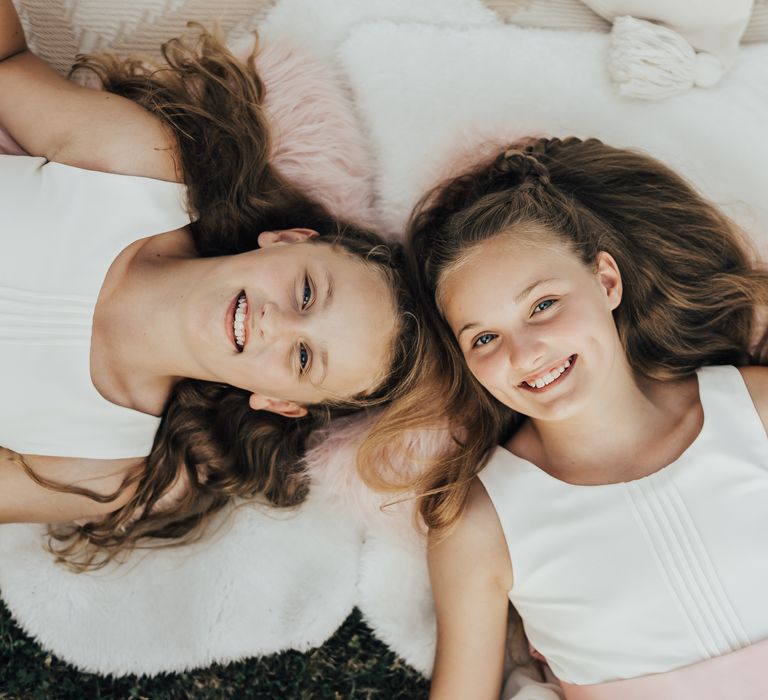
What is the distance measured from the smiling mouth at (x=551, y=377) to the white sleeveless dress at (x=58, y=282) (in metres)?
1.00

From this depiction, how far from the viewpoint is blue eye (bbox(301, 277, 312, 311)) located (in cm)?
185

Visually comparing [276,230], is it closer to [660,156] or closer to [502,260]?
[502,260]

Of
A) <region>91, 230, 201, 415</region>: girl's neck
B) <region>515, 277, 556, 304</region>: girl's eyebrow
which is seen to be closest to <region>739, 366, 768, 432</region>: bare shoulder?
<region>515, 277, 556, 304</region>: girl's eyebrow

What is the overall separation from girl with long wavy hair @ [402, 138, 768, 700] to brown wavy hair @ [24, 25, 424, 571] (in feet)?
0.73

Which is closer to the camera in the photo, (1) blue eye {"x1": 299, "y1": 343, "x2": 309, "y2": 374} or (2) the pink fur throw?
(1) blue eye {"x1": 299, "y1": 343, "x2": 309, "y2": 374}

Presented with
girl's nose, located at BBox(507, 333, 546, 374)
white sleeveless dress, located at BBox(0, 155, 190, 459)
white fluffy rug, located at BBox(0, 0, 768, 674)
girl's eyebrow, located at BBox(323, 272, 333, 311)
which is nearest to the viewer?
girl's nose, located at BBox(507, 333, 546, 374)

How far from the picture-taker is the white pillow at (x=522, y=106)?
7.29ft

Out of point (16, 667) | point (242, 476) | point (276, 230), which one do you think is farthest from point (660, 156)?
point (16, 667)

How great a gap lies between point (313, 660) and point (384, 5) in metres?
1.84

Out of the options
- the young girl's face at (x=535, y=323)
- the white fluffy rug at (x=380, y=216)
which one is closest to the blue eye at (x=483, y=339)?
the young girl's face at (x=535, y=323)

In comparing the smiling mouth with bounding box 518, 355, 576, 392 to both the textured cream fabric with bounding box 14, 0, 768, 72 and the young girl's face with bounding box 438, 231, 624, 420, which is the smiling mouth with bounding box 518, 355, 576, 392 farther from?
the textured cream fabric with bounding box 14, 0, 768, 72

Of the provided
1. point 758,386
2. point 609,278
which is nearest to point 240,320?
point 609,278

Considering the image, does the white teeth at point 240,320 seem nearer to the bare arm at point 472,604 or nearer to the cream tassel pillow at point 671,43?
the bare arm at point 472,604

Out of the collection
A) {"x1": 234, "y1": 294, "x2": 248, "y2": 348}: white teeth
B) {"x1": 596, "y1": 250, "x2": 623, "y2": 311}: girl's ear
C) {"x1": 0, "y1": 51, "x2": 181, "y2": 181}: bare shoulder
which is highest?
{"x1": 0, "y1": 51, "x2": 181, "y2": 181}: bare shoulder
